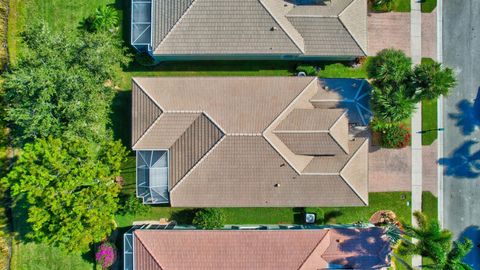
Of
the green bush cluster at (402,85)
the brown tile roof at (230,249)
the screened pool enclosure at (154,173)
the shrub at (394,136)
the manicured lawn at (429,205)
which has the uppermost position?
the green bush cluster at (402,85)

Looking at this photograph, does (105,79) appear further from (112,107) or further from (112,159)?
(112,159)

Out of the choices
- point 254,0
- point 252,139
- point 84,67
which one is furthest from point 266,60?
point 84,67

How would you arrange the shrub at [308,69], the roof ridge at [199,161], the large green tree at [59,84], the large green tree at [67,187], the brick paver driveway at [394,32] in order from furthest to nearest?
the brick paver driveway at [394,32] < the shrub at [308,69] < the roof ridge at [199,161] < the large green tree at [59,84] < the large green tree at [67,187]

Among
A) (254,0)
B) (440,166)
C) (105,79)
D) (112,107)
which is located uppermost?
(254,0)

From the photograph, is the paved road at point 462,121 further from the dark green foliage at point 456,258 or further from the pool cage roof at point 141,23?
the pool cage roof at point 141,23

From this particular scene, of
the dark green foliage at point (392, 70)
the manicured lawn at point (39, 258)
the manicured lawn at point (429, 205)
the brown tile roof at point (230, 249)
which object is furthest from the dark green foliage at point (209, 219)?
the manicured lawn at point (429, 205)

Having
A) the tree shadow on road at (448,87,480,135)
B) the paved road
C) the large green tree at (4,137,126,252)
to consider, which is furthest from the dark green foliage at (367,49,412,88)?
the large green tree at (4,137,126,252)

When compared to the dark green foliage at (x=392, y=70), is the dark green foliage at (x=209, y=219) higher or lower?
lower

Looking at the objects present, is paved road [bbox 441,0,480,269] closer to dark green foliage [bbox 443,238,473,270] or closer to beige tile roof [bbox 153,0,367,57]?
dark green foliage [bbox 443,238,473,270]

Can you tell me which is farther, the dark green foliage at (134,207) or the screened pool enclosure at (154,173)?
the dark green foliage at (134,207)
